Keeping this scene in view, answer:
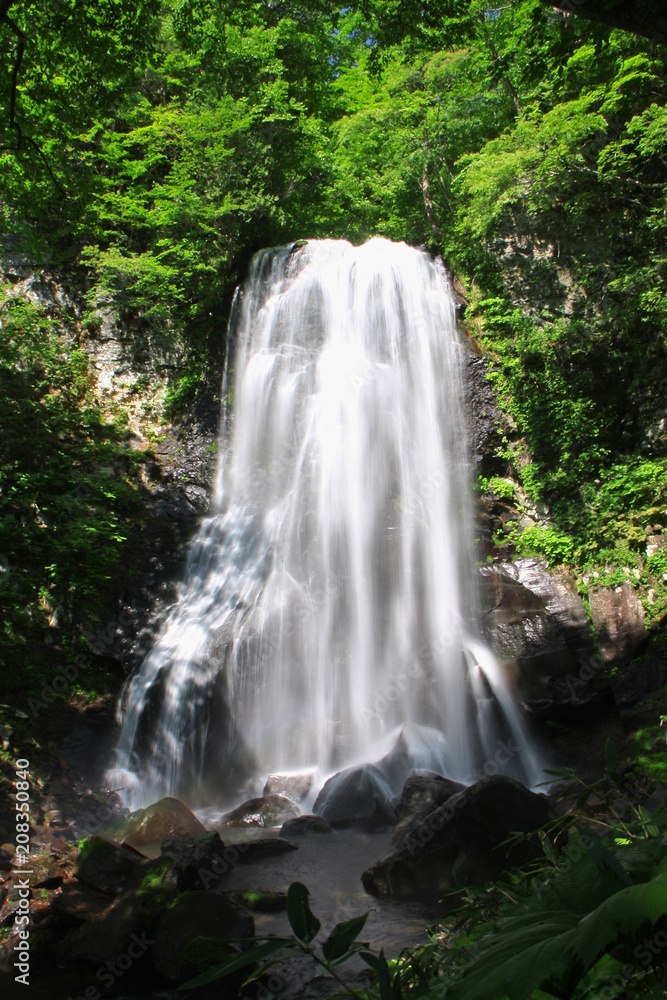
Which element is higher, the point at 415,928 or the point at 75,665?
the point at 75,665

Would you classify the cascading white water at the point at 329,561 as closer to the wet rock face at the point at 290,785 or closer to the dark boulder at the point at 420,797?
the wet rock face at the point at 290,785

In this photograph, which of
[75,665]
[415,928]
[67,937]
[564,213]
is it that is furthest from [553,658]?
[564,213]

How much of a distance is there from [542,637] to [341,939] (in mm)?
8218

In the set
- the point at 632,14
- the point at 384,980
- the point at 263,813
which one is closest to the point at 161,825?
the point at 263,813

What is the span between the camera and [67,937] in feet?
14.2

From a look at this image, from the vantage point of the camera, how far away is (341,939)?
115cm

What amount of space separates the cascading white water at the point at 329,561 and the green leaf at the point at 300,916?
6.96m

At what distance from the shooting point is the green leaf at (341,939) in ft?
3.62

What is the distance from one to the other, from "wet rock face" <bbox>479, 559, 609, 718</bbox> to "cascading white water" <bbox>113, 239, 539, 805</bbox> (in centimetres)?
29

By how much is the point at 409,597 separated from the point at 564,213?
7.93 m

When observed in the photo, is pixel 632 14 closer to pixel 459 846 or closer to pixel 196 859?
pixel 459 846

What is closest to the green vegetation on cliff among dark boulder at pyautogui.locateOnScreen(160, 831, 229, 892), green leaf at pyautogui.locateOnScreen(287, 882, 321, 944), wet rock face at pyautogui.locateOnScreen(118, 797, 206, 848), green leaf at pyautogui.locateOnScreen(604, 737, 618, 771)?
wet rock face at pyautogui.locateOnScreen(118, 797, 206, 848)

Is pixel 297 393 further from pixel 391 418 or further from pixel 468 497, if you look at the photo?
pixel 468 497

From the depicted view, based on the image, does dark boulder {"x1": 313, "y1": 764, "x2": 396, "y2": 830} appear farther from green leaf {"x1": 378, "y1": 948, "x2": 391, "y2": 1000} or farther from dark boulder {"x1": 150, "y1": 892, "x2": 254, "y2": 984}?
green leaf {"x1": 378, "y1": 948, "x2": 391, "y2": 1000}
